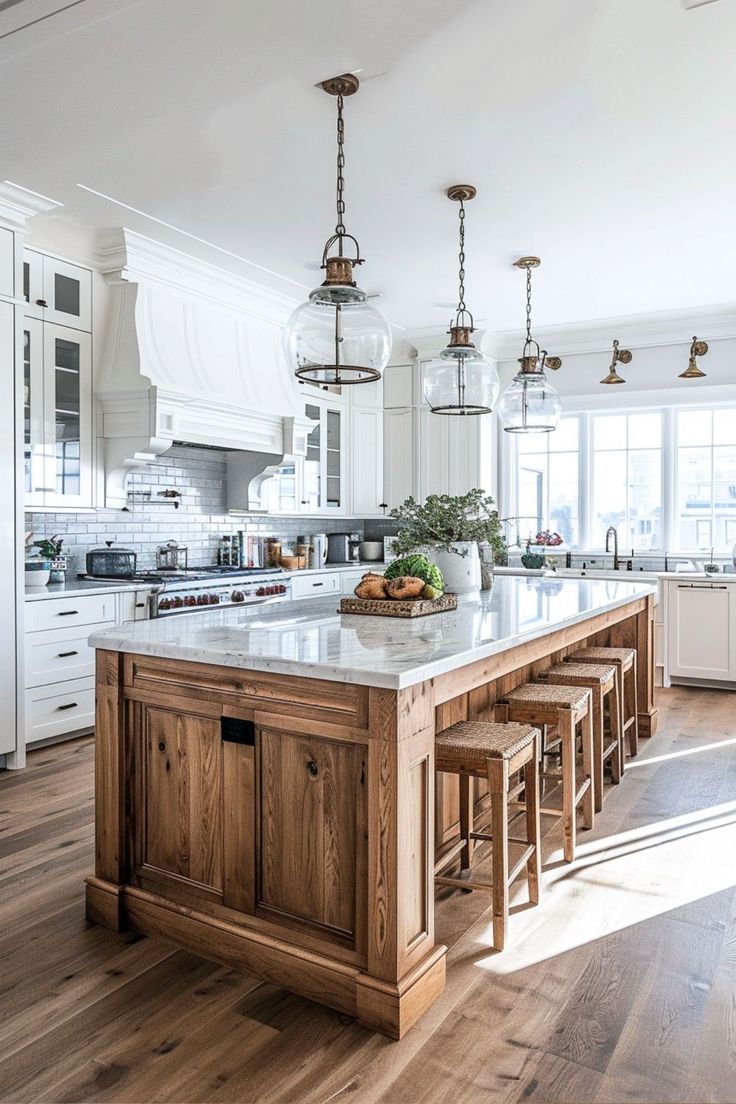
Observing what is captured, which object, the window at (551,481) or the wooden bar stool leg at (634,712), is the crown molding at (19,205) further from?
the window at (551,481)

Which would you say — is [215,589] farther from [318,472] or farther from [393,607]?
[393,607]

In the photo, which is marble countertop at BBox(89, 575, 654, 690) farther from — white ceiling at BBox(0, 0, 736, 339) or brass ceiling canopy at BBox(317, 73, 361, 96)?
brass ceiling canopy at BBox(317, 73, 361, 96)

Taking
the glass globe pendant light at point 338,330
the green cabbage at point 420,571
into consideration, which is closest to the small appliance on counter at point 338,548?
the green cabbage at point 420,571

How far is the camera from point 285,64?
2717 mm

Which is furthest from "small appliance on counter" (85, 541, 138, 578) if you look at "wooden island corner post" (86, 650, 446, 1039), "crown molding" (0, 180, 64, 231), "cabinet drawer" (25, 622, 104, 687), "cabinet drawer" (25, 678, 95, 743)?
Result: "wooden island corner post" (86, 650, 446, 1039)

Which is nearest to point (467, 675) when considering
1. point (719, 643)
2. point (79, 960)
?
point (79, 960)

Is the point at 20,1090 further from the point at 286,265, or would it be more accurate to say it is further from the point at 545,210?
the point at 286,265

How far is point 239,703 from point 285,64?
213 cm

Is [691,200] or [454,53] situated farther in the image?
[691,200]

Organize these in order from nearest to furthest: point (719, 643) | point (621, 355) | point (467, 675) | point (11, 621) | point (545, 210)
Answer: point (467, 675), point (11, 621), point (545, 210), point (719, 643), point (621, 355)

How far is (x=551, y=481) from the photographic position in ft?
23.9

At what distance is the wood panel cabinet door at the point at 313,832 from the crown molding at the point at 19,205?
3122 millimetres

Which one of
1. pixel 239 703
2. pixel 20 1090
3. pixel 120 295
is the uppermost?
pixel 120 295

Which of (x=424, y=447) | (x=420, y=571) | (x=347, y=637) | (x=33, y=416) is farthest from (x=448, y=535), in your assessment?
(x=424, y=447)
